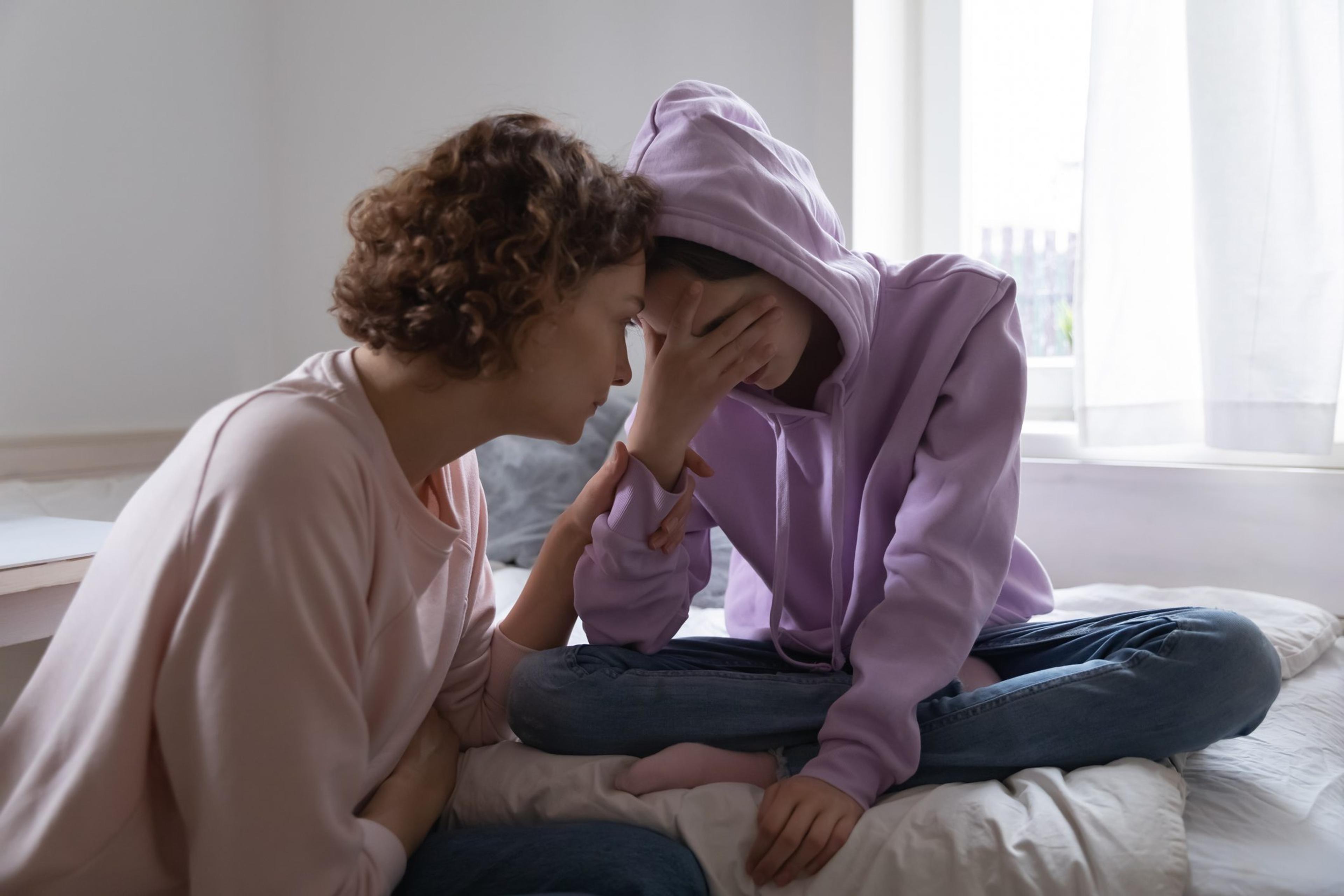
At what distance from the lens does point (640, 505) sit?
0.96m

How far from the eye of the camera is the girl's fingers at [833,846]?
2.39ft

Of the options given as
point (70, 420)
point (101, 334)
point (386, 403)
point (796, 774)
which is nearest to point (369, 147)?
point (101, 334)

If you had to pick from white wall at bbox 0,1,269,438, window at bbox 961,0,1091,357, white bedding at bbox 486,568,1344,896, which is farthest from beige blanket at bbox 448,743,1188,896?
white wall at bbox 0,1,269,438

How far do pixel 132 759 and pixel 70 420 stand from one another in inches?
59.5

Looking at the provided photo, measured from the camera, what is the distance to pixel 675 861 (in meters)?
0.73

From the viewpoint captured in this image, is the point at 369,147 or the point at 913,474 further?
the point at 369,147

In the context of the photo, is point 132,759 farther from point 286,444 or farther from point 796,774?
point 796,774

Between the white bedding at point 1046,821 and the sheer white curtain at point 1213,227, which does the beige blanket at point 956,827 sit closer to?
the white bedding at point 1046,821

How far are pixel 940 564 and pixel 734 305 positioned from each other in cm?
30

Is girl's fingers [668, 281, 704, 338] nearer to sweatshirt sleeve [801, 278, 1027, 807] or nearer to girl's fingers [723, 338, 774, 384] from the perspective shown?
girl's fingers [723, 338, 774, 384]

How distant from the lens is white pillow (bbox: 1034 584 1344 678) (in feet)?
3.94

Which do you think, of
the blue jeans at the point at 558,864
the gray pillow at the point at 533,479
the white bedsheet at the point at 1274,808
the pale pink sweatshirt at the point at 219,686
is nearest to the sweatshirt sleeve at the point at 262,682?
the pale pink sweatshirt at the point at 219,686

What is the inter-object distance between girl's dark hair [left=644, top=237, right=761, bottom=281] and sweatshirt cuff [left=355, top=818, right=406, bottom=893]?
512 millimetres

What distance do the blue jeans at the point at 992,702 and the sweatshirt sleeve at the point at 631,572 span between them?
0.09 feet
